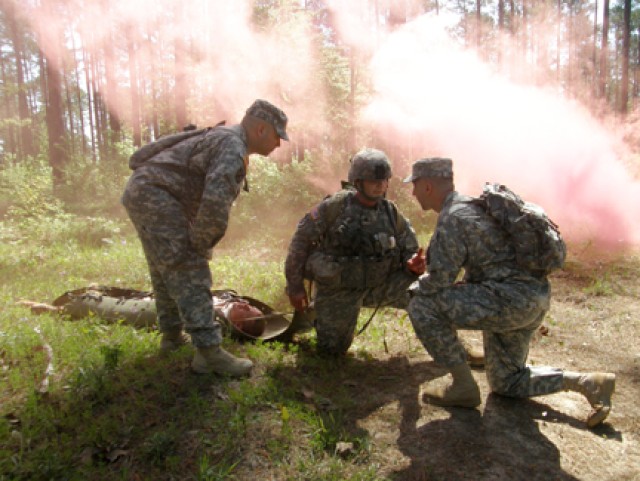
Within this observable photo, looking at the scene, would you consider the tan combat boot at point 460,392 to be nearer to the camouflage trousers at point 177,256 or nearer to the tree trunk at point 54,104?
the camouflage trousers at point 177,256

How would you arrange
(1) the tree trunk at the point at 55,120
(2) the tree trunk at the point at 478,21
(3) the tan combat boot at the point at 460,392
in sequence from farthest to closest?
(2) the tree trunk at the point at 478,21 < (1) the tree trunk at the point at 55,120 < (3) the tan combat boot at the point at 460,392

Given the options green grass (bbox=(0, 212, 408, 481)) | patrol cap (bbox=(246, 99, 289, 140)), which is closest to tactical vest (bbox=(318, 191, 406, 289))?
green grass (bbox=(0, 212, 408, 481))

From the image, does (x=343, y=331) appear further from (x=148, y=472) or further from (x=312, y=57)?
(x=312, y=57)

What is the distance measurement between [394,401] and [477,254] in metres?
1.36

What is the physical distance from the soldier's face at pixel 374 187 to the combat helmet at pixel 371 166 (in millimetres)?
57

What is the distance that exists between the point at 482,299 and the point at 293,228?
918 centimetres

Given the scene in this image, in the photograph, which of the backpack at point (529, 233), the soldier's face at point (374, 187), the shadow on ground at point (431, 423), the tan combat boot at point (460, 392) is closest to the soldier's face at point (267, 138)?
the soldier's face at point (374, 187)

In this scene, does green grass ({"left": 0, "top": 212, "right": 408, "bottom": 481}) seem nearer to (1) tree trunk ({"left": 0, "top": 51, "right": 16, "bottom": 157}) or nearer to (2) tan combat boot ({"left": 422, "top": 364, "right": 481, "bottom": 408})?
(2) tan combat boot ({"left": 422, "top": 364, "right": 481, "bottom": 408})

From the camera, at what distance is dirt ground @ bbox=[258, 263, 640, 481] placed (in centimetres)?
274

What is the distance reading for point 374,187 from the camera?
439 centimetres

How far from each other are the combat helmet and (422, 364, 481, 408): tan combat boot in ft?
6.35

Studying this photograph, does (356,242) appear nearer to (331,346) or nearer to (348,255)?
(348,255)

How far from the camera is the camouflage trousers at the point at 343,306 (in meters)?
4.38

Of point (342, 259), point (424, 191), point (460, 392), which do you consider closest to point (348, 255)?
point (342, 259)
